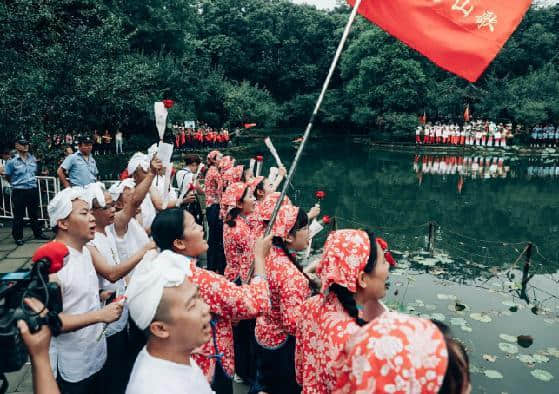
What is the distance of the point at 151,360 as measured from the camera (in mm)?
1552

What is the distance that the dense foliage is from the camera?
9.00m

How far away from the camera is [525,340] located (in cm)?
525

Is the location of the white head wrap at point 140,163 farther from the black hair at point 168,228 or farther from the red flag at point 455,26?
the red flag at point 455,26

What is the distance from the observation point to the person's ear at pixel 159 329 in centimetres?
155

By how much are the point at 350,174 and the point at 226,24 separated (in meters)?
26.2

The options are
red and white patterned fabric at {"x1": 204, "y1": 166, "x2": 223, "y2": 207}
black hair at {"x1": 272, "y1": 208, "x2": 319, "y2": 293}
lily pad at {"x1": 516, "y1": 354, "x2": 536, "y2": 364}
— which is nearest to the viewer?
black hair at {"x1": 272, "y1": 208, "x2": 319, "y2": 293}

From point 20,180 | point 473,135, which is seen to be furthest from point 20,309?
point 473,135

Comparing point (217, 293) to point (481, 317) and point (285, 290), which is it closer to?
point (285, 290)

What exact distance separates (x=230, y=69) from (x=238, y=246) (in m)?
37.3

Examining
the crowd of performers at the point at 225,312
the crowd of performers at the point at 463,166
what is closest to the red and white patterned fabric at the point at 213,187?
the crowd of performers at the point at 225,312

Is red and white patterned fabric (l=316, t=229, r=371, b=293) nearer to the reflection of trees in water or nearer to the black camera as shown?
the black camera

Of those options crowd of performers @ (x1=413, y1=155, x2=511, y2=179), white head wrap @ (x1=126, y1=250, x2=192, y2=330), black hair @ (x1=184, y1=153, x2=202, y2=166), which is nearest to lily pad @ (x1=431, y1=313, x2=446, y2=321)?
black hair @ (x1=184, y1=153, x2=202, y2=166)

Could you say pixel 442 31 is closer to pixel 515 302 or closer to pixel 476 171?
pixel 515 302

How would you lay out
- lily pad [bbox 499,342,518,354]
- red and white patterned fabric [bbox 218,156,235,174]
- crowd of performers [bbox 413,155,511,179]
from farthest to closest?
crowd of performers [bbox 413,155,511,179] < red and white patterned fabric [bbox 218,156,235,174] < lily pad [bbox 499,342,518,354]
